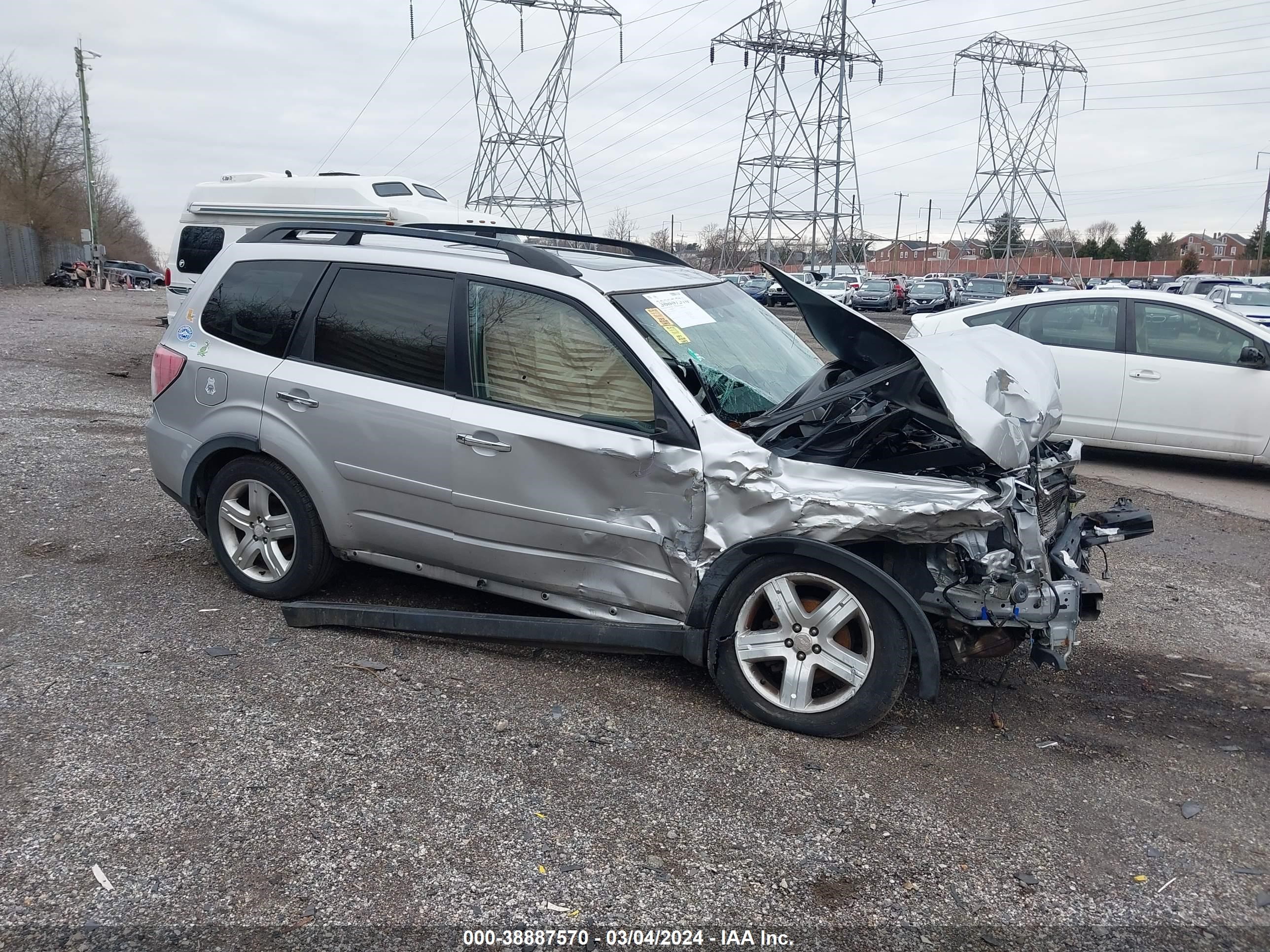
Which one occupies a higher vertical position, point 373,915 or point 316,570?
point 316,570

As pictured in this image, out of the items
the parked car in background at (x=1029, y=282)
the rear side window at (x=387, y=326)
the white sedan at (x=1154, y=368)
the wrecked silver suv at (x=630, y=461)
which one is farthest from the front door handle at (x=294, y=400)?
the parked car in background at (x=1029, y=282)

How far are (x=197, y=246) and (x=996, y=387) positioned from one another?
14.9 m

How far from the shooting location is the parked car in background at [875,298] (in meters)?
39.5

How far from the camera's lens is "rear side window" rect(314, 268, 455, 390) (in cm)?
460

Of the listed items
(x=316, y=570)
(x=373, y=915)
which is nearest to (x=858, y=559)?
(x=373, y=915)

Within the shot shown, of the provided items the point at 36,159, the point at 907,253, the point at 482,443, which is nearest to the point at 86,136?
the point at 36,159

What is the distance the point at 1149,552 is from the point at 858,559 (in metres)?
4.06

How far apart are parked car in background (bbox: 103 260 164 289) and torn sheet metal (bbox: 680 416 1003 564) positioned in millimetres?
58178

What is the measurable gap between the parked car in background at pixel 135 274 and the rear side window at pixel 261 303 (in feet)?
182

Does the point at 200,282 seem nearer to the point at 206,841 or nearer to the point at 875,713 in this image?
the point at 206,841

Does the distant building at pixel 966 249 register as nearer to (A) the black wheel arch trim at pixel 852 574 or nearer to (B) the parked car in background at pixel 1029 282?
(B) the parked car in background at pixel 1029 282

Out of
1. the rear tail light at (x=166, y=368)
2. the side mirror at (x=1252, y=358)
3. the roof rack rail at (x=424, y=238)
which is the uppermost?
the roof rack rail at (x=424, y=238)

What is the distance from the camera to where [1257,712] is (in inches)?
168

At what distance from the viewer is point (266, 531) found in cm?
502
